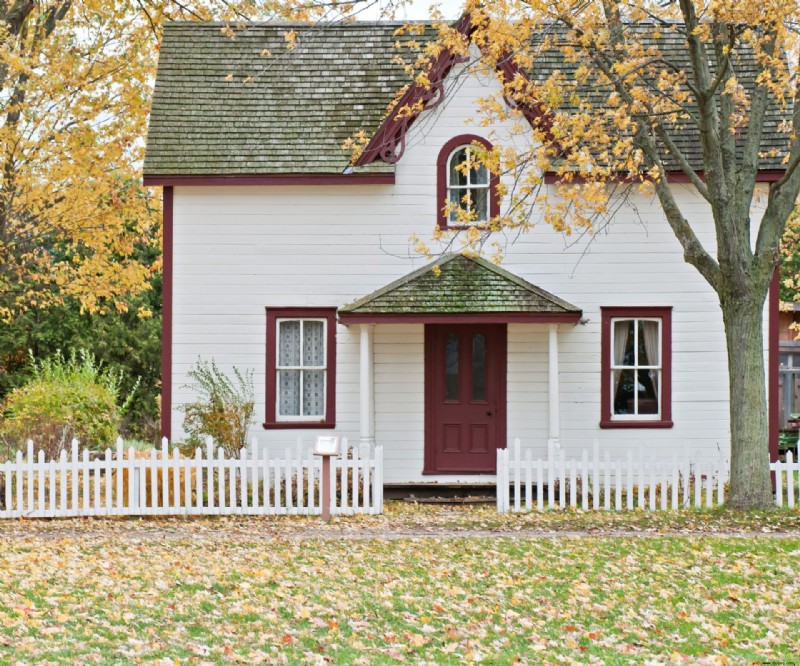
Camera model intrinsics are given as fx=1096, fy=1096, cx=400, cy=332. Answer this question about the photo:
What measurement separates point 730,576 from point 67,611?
20.1 feet

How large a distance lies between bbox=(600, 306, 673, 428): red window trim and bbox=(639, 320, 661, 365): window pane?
0.14 meters

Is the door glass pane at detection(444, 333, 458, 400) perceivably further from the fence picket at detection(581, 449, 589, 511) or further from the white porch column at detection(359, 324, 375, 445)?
the fence picket at detection(581, 449, 589, 511)

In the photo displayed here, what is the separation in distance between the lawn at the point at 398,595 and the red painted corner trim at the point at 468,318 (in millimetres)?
4004

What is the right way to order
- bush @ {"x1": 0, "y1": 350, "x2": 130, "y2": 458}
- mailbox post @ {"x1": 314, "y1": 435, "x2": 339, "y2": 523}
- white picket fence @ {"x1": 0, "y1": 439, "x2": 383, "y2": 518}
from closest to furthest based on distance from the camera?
mailbox post @ {"x1": 314, "y1": 435, "x2": 339, "y2": 523} → white picket fence @ {"x1": 0, "y1": 439, "x2": 383, "y2": 518} → bush @ {"x1": 0, "y1": 350, "x2": 130, "y2": 458}

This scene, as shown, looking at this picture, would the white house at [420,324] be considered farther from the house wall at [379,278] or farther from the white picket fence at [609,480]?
the white picket fence at [609,480]

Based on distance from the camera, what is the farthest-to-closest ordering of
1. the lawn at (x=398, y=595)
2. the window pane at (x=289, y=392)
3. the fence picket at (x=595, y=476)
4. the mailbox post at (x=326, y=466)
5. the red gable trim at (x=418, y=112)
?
1. the window pane at (x=289, y=392)
2. the red gable trim at (x=418, y=112)
3. the fence picket at (x=595, y=476)
4. the mailbox post at (x=326, y=466)
5. the lawn at (x=398, y=595)

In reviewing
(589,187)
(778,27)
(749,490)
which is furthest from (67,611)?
(778,27)

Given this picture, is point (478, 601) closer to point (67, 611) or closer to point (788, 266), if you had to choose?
point (67, 611)

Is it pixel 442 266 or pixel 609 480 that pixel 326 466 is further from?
pixel 442 266

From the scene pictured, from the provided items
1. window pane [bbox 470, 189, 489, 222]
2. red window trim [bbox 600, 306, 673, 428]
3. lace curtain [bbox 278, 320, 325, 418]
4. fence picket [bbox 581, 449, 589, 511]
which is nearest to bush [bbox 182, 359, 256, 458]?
lace curtain [bbox 278, 320, 325, 418]

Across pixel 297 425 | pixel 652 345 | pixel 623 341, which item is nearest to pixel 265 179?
pixel 297 425

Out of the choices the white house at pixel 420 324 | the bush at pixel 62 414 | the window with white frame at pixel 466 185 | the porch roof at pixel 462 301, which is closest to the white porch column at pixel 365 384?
the porch roof at pixel 462 301

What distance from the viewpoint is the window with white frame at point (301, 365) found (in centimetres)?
1830

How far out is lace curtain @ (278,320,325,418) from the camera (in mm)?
18312
